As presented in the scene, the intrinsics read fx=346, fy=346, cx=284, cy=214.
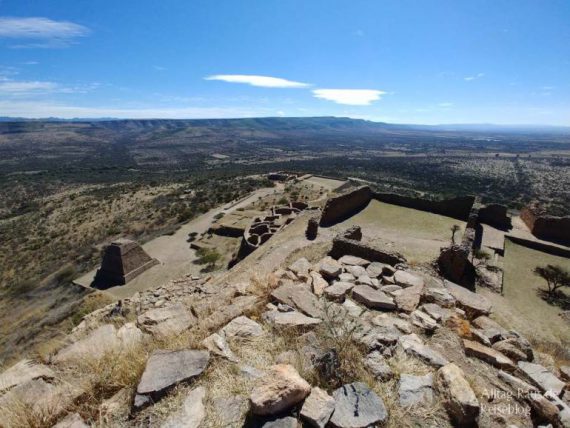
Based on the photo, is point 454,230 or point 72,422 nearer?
point 72,422

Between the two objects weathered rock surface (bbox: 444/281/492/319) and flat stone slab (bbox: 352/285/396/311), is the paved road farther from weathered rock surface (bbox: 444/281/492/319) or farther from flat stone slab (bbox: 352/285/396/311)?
weathered rock surface (bbox: 444/281/492/319)

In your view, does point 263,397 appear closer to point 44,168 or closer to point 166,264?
point 166,264

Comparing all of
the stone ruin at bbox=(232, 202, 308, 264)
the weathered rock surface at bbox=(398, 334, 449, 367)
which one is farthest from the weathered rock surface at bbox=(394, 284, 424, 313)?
the stone ruin at bbox=(232, 202, 308, 264)

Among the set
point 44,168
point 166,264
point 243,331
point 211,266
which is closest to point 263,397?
point 243,331

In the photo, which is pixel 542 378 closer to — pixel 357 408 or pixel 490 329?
pixel 490 329

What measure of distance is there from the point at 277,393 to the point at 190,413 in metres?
0.76

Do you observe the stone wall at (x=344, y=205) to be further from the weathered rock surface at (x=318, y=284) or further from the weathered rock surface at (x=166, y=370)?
the weathered rock surface at (x=166, y=370)

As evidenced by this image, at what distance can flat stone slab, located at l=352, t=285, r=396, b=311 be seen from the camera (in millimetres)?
5355

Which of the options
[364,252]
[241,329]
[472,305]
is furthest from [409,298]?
[241,329]

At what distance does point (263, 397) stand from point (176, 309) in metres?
2.95

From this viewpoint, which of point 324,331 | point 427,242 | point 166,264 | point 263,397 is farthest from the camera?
point 166,264

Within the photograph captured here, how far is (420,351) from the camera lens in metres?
4.00

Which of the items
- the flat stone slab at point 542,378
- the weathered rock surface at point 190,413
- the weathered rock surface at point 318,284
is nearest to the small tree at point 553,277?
the flat stone slab at point 542,378

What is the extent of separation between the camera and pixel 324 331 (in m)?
4.07
